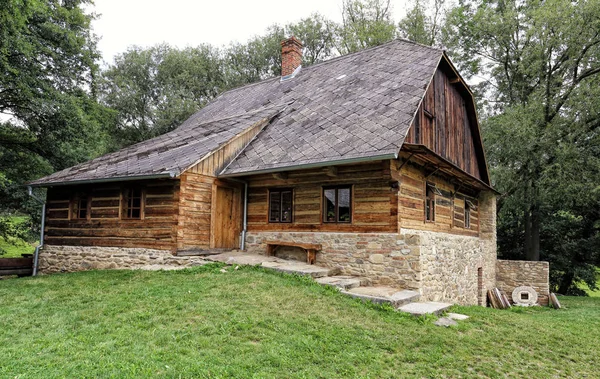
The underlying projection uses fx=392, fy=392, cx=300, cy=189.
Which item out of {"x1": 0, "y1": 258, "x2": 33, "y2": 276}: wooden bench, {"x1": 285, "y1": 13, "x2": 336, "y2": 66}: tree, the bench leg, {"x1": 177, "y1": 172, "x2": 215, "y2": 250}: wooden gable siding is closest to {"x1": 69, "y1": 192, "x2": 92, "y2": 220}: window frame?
{"x1": 0, "y1": 258, "x2": 33, "y2": 276}: wooden bench

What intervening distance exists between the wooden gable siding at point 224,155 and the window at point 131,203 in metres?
2.01

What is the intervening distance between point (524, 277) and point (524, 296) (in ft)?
2.44

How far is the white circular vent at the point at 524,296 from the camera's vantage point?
14961 millimetres

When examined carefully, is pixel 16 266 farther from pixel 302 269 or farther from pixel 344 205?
pixel 344 205

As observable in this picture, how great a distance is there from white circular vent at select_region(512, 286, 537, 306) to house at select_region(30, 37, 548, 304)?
3219 millimetres

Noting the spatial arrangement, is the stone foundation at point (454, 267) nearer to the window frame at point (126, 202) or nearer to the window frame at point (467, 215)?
the window frame at point (467, 215)

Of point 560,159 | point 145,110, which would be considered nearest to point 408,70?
point 560,159

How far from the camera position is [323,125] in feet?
34.6

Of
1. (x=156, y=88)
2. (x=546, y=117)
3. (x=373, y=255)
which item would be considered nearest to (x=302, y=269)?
(x=373, y=255)

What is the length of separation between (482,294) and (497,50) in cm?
1330

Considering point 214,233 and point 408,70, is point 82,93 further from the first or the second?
point 408,70

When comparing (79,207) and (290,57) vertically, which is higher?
(290,57)

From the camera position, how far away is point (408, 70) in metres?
11.4

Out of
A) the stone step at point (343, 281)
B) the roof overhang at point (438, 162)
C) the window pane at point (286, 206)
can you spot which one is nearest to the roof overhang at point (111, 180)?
the window pane at point (286, 206)
